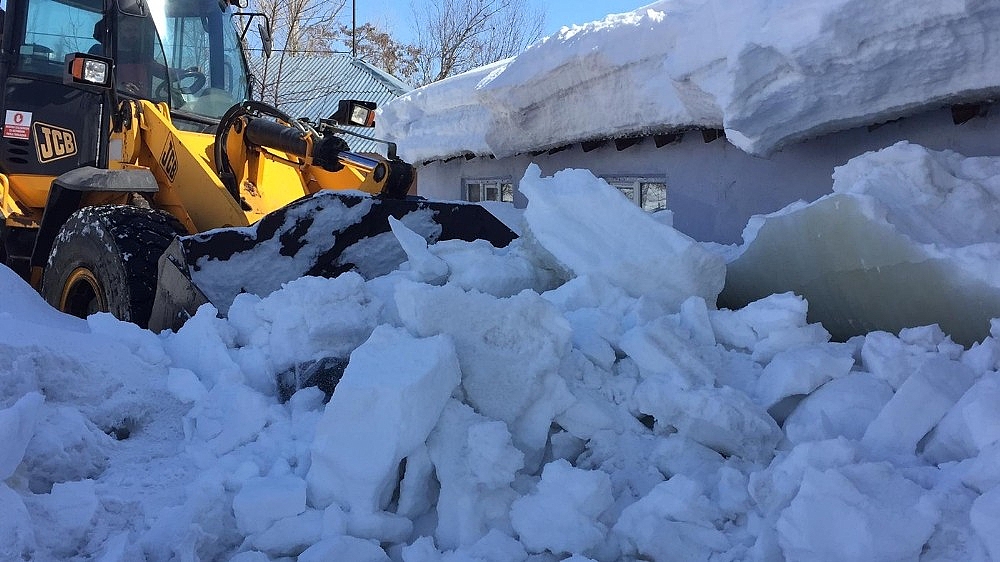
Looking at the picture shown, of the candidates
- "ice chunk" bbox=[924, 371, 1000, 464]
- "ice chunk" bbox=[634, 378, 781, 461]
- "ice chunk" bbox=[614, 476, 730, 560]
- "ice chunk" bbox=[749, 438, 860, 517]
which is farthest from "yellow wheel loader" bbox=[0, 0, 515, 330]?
"ice chunk" bbox=[924, 371, 1000, 464]

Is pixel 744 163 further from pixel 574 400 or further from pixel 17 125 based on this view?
pixel 17 125

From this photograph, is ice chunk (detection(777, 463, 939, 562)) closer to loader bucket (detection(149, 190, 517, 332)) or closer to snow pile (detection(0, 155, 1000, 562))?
snow pile (detection(0, 155, 1000, 562))

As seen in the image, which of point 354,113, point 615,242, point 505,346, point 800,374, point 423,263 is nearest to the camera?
point 800,374

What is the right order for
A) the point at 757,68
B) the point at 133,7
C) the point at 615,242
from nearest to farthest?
the point at 615,242
the point at 757,68
the point at 133,7

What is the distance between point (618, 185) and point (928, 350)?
361cm

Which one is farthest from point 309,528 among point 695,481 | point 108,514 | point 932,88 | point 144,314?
point 932,88

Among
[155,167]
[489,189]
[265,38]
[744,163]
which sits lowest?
[489,189]

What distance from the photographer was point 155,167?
5.21 metres

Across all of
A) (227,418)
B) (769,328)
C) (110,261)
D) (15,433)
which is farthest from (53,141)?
(769,328)

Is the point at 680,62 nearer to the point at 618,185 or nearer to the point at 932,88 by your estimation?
the point at 932,88

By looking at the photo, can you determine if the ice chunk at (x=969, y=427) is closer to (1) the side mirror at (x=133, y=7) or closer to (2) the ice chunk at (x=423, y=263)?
(2) the ice chunk at (x=423, y=263)

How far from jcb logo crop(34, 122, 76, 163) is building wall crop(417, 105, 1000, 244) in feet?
11.5

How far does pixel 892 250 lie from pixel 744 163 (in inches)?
81.7

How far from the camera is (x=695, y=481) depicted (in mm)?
2082
